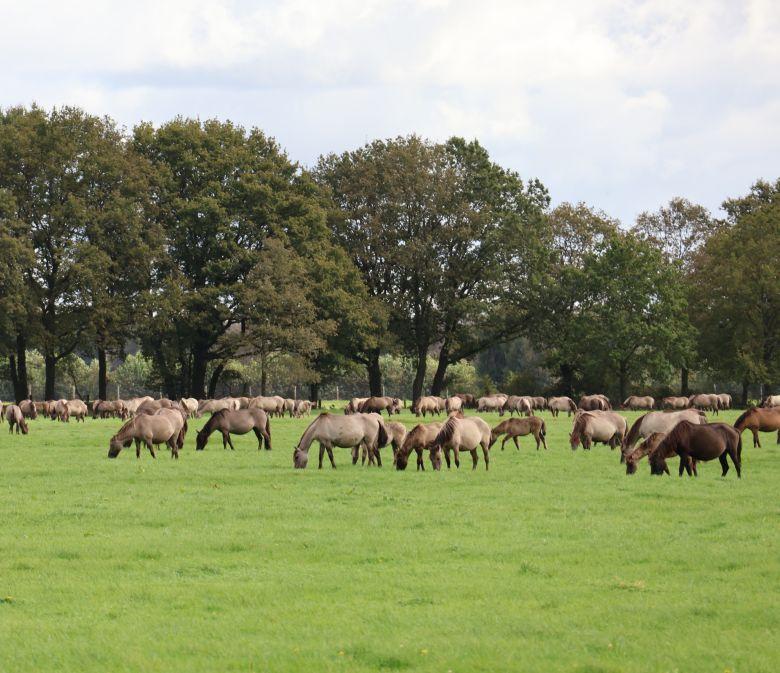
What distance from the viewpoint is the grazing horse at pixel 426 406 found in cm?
6838

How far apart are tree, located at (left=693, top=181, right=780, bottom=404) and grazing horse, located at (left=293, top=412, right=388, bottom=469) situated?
191ft

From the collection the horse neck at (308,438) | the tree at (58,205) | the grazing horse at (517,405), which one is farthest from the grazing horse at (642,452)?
the tree at (58,205)

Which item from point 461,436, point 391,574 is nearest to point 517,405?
point 461,436

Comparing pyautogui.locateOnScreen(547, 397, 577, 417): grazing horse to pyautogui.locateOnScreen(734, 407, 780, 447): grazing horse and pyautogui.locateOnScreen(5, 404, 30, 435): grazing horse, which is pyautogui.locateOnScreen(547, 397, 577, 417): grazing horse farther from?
pyautogui.locateOnScreen(5, 404, 30, 435): grazing horse

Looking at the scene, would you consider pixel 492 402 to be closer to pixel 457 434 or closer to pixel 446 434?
pixel 457 434

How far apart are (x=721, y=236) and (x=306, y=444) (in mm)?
65564

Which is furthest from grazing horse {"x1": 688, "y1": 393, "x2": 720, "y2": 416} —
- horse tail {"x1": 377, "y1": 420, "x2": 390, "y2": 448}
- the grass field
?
the grass field

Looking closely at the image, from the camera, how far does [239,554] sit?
1528 cm

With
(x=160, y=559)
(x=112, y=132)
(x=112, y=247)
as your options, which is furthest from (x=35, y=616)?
(x=112, y=132)

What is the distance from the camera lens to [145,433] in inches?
1241

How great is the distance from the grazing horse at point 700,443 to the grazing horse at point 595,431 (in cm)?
890

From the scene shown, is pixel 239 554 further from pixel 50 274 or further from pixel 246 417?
pixel 50 274

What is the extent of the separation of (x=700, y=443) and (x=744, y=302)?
2450 inches

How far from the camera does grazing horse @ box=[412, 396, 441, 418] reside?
68375 millimetres
